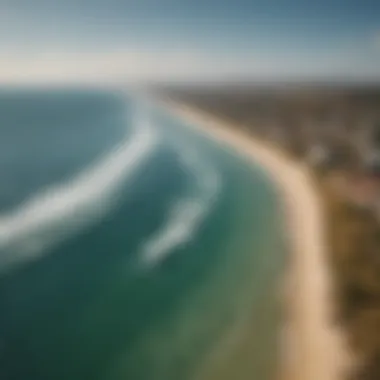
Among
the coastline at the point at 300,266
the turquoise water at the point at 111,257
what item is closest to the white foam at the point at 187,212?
the turquoise water at the point at 111,257

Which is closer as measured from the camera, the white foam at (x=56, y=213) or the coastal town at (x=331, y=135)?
the white foam at (x=56, y=213)

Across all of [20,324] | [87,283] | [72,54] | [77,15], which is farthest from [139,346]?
[77,15]

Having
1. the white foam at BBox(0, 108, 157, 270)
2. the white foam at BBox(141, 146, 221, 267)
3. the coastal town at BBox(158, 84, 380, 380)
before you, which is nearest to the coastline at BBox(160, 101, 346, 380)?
the coastal town at BBox(158, 84, 380, 380)

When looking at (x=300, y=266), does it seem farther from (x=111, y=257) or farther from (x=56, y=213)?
(x=56, y=213)

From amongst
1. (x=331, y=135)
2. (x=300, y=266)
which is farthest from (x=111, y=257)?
(x=331, y=135)

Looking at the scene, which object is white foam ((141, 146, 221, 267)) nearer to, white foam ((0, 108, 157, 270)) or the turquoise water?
the turquoise water

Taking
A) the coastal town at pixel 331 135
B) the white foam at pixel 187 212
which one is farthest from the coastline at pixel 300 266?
the white foam at pixel 187 212

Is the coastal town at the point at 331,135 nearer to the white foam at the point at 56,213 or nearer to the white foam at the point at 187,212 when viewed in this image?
the white foam at the point at 187,212
